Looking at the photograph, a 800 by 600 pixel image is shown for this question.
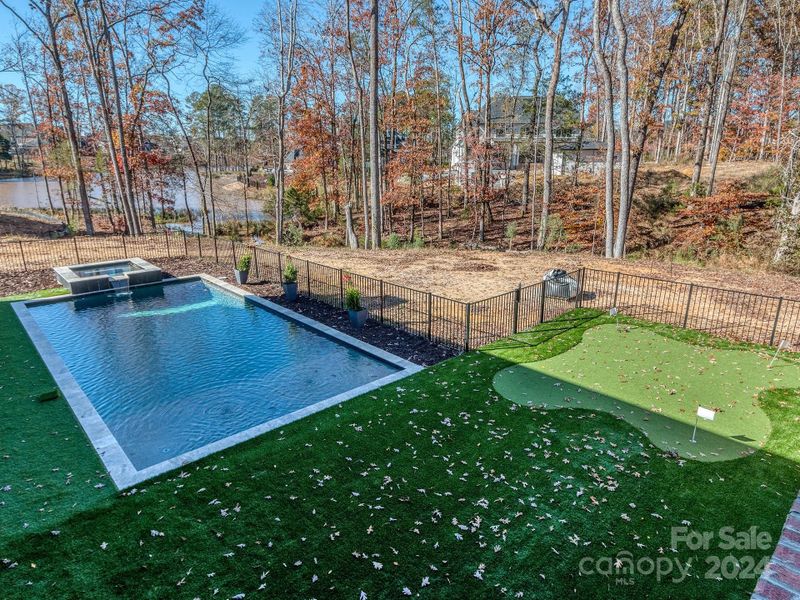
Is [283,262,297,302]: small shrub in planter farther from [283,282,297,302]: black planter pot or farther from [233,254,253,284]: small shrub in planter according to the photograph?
[233,254,253,284]: small shrub in planter

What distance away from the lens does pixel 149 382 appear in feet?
25.5

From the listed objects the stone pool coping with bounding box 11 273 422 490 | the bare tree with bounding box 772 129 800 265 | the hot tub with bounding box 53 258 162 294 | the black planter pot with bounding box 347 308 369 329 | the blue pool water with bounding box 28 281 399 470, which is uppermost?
the bare tree with bounding box 772 129 800 265

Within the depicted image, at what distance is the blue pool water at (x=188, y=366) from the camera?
6.54 meters

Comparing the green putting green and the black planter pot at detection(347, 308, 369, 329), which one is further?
the black planter pot at detection(347, 308, 369, 329)

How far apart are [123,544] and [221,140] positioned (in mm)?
45075

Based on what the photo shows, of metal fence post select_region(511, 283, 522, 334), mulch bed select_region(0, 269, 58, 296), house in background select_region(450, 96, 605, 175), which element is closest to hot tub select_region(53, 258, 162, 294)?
mulch bed select_region(0, 269, 58, 296)

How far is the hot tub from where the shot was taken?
12834 millimetres

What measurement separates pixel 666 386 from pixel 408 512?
5.07 metres

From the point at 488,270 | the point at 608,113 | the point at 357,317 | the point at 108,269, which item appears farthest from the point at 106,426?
the point at 608,113

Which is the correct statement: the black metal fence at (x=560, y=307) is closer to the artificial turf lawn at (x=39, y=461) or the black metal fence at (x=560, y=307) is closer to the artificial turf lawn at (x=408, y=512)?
the artificial turf lawn at (x=408, y=512)

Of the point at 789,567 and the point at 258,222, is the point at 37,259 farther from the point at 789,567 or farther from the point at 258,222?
the point at 789,567

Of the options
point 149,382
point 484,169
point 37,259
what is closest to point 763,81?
point 484,169

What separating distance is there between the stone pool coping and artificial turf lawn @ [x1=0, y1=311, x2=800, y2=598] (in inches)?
7.4

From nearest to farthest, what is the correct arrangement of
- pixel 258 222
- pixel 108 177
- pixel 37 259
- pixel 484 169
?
pixel 37 259 < pixel 484 169 < pixel 108 177 < pixel 258 222
